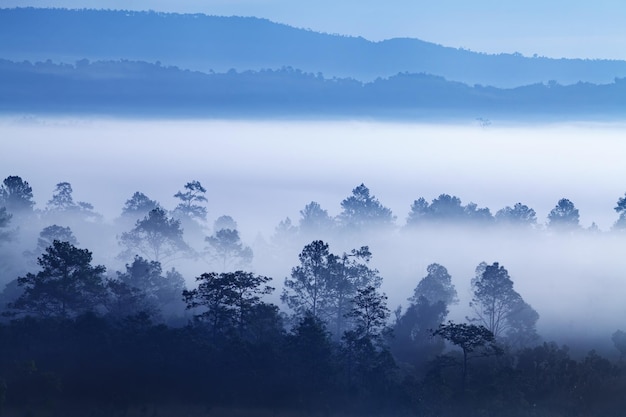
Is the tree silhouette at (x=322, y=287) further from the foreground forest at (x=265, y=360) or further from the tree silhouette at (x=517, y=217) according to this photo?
the tree silhouette at (x=517, y=217)

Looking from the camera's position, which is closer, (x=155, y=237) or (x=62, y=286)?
(x=62, y=286)

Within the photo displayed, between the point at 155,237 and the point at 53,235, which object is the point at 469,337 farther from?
the point at 155,237

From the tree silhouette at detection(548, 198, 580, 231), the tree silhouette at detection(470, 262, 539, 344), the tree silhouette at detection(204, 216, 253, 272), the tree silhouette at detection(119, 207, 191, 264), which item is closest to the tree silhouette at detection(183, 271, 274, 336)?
the tree silhouette at detection(470, 262, 539, 344)

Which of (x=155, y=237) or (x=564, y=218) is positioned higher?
(x=564, y=218)

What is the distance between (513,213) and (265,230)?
45.8 m

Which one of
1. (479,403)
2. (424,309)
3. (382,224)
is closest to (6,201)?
(382,224)

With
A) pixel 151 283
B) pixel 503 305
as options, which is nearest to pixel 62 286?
pixel 151 283

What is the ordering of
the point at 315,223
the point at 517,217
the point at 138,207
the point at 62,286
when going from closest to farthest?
the point at 62,286 < the point at 315,223 < the point at 138,207 < the point at 517,217

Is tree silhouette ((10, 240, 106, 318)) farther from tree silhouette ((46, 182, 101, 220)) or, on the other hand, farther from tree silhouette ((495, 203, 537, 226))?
tree silhouette ((495, 203, 537, 226))

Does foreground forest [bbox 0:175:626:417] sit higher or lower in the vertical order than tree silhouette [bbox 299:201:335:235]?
lower

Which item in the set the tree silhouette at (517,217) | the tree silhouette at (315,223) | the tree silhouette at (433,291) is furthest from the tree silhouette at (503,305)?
the tree silhouette at (517,217)

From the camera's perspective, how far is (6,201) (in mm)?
99125

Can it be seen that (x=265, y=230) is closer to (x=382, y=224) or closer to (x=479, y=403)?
(x=382, y=224)

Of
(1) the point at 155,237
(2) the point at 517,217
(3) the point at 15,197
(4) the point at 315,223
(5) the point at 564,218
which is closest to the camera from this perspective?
(1) the point at 155,237
